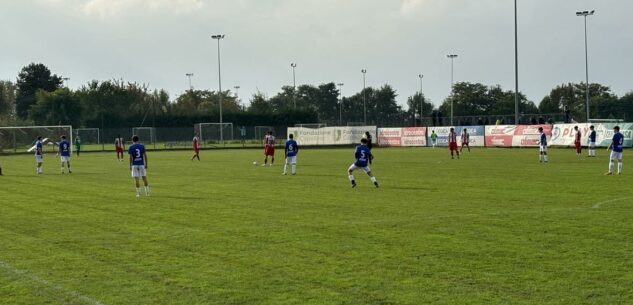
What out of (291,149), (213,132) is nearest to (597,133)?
(291,149)

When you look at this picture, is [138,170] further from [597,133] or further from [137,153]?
[597,133]

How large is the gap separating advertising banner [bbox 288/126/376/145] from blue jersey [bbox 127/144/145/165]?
5271 cm

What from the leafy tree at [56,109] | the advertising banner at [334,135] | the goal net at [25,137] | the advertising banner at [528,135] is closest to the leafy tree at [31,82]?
the leafy tree at [56,109]

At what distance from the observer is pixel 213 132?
86312 millimetres

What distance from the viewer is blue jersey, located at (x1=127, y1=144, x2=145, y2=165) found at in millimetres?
20578

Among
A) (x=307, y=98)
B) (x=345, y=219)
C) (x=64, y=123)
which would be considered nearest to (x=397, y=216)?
(x=345, y=219)

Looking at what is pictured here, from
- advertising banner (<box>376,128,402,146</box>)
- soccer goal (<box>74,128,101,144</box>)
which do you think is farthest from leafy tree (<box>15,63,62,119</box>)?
advertising banner (<box>376,128,402,146</box>)

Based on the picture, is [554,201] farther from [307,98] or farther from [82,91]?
[307,98]

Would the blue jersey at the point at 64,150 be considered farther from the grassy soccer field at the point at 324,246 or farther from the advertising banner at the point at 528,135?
the advertising banner at the point at 528,135

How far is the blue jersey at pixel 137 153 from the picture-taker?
20578 mm

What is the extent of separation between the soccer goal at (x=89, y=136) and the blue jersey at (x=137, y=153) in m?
65.4

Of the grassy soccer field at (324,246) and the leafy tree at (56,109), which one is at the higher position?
the leafy tree at (56,109)

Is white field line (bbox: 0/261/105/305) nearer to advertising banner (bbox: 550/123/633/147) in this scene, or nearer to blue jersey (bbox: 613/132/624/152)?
blue jersey (bbox: 613/132/624/152)

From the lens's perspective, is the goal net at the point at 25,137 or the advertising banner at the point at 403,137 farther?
the advertising banner at the point at 403,137
